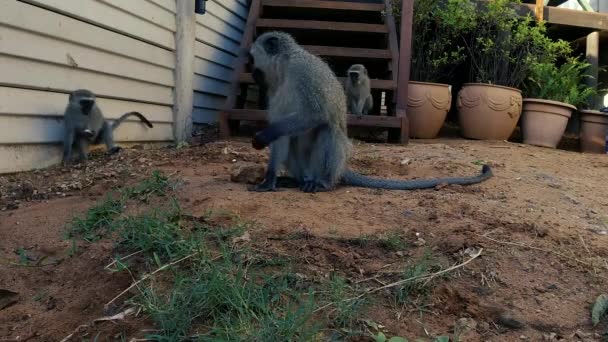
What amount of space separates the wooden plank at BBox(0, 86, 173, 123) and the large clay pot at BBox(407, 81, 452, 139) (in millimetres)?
3673

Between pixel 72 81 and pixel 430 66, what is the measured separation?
18.5 feet

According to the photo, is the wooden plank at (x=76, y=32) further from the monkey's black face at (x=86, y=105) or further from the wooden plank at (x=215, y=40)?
the wooden plank at (x=215, y=40)

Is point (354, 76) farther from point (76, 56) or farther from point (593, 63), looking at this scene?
point (593, 63)

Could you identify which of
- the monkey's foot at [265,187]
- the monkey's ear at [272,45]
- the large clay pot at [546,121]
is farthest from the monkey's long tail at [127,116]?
the large clay pot at [546,121]

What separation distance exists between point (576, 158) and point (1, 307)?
687 cm

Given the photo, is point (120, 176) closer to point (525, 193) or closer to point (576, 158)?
point (525, 193)

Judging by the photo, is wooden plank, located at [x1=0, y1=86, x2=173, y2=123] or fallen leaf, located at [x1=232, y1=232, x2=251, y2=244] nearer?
fallen leaf, located at [x1=232, y1=232, x2=251, y2=244]

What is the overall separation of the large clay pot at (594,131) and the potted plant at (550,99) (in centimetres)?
9

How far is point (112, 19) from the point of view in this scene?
19.8 feet

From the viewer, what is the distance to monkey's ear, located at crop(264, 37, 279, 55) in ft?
16.1

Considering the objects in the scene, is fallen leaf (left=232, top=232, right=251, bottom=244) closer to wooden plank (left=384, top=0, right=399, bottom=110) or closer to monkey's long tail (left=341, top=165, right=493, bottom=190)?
monkey's long tail (left=341, top=165, right=493, bottom=190)

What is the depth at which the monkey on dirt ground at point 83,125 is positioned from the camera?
5.54 m

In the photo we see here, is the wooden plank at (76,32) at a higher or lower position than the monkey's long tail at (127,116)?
higher

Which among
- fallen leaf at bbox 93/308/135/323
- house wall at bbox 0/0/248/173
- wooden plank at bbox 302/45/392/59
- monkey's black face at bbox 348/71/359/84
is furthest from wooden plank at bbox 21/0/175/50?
fallen leaf at bbox 93/308/135/323
